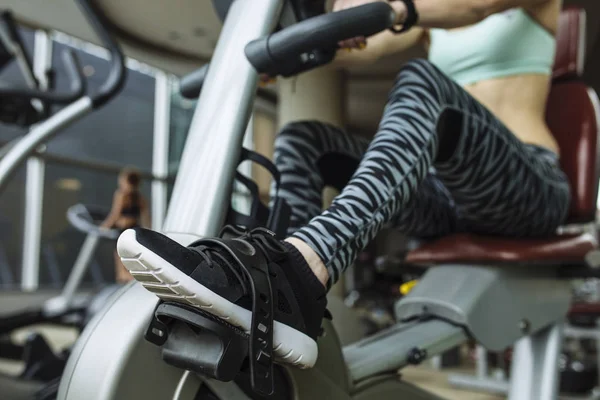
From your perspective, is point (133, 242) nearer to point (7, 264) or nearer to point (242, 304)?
point (242, 304)

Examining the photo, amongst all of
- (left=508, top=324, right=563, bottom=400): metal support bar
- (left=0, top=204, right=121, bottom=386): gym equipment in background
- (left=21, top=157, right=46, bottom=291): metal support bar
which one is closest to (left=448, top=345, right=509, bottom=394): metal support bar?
(left=508, top=324, right=563, bottom=400): metal support bar

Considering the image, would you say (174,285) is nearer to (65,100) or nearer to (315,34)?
(315,34)

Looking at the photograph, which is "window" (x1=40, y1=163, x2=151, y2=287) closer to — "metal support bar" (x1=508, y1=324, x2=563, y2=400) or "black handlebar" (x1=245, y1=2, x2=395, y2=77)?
"metal support bar" (x1=508, y1=324, x2=563, y2=400)

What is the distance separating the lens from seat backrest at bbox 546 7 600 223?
1.31 m

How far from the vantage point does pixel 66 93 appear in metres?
1.69

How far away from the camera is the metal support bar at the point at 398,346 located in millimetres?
861

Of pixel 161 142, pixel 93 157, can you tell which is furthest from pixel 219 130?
pixel 161 142

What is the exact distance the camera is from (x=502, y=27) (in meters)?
1.31

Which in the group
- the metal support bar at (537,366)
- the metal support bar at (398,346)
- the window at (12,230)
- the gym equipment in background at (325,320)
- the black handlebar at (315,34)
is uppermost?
the black handlebar at (315,34)

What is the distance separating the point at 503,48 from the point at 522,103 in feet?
0.48

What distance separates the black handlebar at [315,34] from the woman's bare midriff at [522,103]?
0.69m

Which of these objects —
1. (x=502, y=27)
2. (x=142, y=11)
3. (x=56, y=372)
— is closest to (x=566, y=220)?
(x=502, y=27)

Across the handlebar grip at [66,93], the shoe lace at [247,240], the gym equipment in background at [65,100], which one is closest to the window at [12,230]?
the handlebar grip at [66,93]

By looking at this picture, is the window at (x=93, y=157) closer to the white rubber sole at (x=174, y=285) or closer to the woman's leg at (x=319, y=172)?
the woman's leg at (x=319, y=172)
